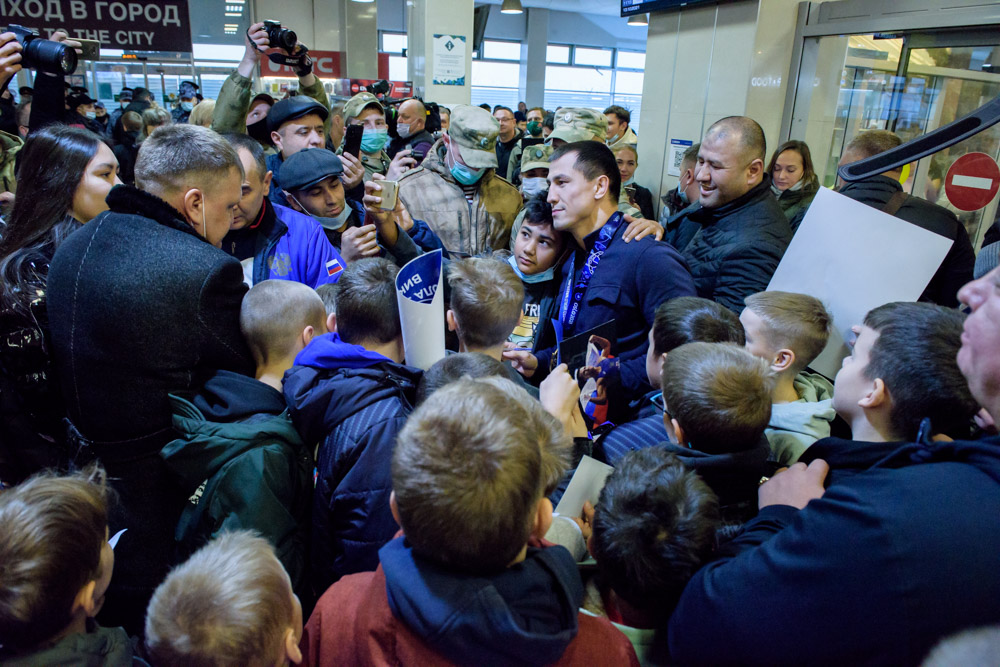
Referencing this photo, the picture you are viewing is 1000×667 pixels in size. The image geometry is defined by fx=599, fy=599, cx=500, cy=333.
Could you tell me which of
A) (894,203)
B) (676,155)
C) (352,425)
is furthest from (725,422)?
(676,155)

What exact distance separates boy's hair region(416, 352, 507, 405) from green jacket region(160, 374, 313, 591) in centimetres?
39

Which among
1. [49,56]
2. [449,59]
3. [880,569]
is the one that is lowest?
[880,569]

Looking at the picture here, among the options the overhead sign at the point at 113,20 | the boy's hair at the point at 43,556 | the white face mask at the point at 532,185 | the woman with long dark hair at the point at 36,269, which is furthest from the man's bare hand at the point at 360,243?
the overhead sign at the point at 113,20

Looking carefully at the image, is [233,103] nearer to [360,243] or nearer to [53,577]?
[360,243]

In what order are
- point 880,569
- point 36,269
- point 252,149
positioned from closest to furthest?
1. point 880,569
2. point 36,269
3. point 252,149

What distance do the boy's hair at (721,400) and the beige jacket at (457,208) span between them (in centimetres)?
213

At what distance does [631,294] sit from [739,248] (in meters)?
0.71

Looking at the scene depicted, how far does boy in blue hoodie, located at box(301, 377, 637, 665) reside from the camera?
2.91ft

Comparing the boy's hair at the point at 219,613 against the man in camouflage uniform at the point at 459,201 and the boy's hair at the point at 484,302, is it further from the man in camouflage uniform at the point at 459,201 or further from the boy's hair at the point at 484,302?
the man in camouflage uniform at the point at 459,201

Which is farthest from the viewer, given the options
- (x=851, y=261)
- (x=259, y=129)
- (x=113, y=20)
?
(x=113, y=20)

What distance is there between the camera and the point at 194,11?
11133mm

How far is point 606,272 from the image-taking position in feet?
7.50

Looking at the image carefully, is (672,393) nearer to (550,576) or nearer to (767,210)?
(550,576)

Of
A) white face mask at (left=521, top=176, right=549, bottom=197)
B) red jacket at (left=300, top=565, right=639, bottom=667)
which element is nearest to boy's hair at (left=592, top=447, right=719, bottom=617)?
red jacket at (left=300, top=565, right=639, bottom=667)
